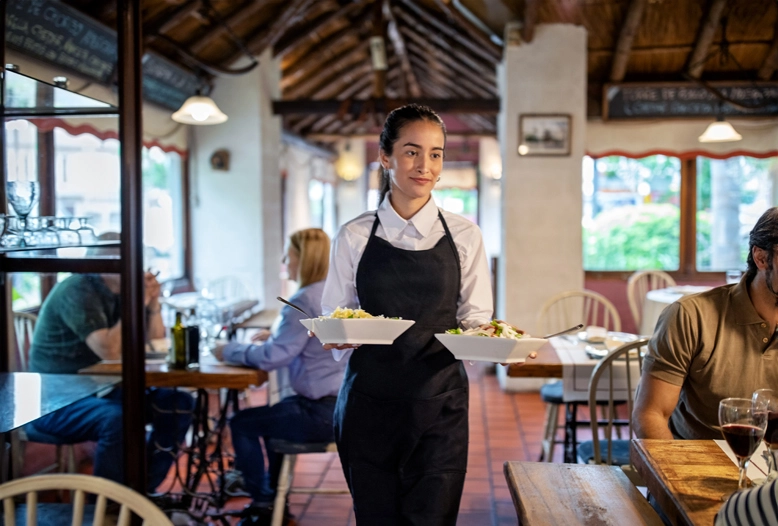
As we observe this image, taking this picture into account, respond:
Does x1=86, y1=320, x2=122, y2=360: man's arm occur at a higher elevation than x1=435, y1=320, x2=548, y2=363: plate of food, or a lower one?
lower

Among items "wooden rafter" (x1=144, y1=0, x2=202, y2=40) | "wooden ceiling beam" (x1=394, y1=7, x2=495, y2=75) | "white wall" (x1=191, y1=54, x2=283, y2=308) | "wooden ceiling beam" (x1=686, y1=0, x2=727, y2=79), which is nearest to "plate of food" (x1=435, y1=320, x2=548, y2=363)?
"wooden rafter" (x1=144, y1=0, x2=202, y2=40)

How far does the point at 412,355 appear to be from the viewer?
1.86m

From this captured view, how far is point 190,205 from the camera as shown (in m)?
6.80

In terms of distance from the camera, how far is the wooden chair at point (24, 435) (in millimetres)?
2664

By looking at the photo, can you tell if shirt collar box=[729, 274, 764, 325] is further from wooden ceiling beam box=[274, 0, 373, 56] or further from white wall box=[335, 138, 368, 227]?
white wall box=[335, 138, 368, 227]

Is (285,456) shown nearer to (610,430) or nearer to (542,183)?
(610,430)

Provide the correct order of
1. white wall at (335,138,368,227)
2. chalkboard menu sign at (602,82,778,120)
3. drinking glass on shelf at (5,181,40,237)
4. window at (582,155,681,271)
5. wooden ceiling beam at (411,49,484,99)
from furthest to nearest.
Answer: white wall at (335,138,368,227), wooden ceiling beam at (411,49,484,99), window at (582,155,681,271), chalkboard menu sign at (602,82,778,120), drinking glass on shelf at (5,181,40,237)

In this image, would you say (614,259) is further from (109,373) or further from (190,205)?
(109,373)

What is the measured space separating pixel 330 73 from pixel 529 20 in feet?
13.5

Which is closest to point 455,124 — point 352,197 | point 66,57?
point 352,197

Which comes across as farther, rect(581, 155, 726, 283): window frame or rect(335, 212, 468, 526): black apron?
rect(581, 155, 726, 283): window frame

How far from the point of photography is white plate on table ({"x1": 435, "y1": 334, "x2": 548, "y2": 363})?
1704mm

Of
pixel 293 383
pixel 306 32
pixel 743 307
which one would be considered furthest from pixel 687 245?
pixel 743 307

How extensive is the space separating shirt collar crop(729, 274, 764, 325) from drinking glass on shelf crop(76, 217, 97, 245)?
2055 millimetres
